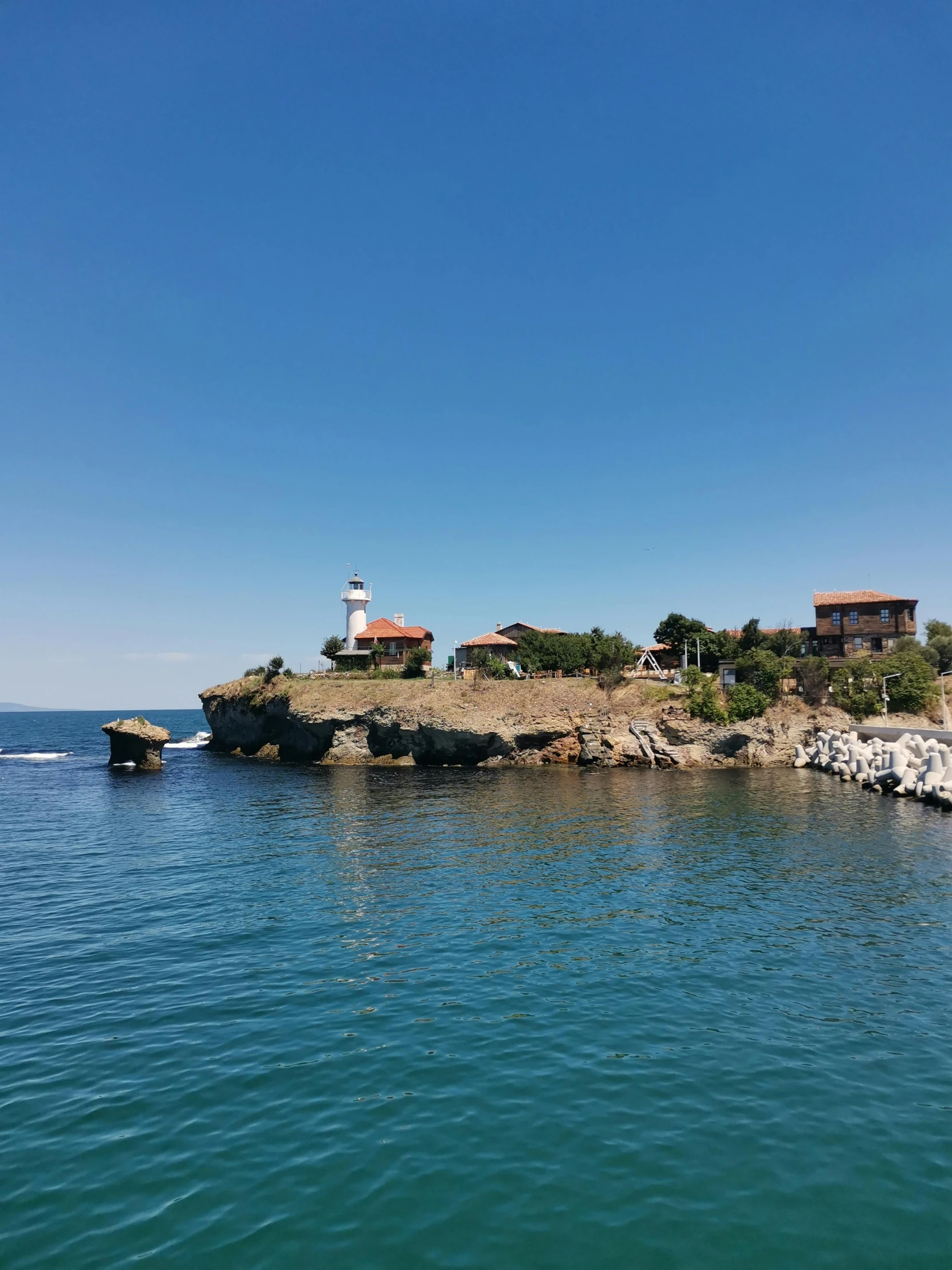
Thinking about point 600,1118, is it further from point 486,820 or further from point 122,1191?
point 486,820

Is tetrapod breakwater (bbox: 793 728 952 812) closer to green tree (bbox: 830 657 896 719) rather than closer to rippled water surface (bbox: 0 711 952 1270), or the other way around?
green tree (bbox: 830 657 896 719)

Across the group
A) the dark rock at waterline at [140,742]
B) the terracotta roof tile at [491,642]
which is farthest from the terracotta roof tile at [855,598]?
the dark rock at waterline at [140,742]

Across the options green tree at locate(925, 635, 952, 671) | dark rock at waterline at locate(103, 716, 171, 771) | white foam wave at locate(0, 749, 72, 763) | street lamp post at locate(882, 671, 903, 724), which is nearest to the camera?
street lamp post at locate(882, 671, 903, 724)

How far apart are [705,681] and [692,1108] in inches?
2176

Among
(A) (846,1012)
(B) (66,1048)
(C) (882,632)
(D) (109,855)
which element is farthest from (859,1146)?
(C) (882,632)

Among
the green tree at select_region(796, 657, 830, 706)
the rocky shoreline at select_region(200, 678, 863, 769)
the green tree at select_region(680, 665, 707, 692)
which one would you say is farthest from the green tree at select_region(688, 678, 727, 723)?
the green tree at select_region(796, 657, 830, 706)

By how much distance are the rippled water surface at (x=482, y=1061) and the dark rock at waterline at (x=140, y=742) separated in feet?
143

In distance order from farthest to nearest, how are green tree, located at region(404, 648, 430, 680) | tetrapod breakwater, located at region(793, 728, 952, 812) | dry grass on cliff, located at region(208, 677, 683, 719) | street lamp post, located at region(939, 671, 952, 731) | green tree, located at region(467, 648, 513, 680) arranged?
green tree, located at region(404, 648, 430, 680), green tree, located at region(467, 648, 513, 680), dry grass on cliff, located at region(208, 677, 683, 719), street lamp post, located at region(939, 671, 952, 731), tetrapod breakwater, located at region(793, 728, 952, 812)

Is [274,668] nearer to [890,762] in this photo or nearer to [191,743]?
[191,743]

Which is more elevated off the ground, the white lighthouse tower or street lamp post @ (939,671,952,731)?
the white lighthouse tower

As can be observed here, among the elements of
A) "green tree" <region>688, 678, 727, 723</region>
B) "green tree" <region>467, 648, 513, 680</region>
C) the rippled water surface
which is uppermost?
"green tree" <region>467, 648, 513, 680</region>

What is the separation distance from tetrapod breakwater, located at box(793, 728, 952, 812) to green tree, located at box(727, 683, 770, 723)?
5.00m

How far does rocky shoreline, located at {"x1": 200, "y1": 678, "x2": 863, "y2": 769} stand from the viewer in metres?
61.0

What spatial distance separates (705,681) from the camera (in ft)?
209
